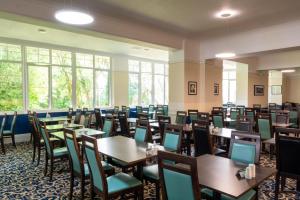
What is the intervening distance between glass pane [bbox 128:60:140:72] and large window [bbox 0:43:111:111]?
1.10 m

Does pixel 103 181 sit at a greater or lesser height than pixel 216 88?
lesser

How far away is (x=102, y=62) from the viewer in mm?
9992

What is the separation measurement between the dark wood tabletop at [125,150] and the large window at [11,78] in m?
5.59

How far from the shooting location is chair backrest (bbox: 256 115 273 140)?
526 cm

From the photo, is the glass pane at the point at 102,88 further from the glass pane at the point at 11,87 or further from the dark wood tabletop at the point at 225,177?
the dark wood tabletop at the point at 225,177

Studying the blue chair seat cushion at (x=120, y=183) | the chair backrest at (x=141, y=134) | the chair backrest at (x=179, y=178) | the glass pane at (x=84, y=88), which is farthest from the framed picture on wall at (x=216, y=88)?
the chair backrest at (x=179, y=178)

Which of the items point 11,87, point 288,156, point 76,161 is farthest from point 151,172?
point 11,87

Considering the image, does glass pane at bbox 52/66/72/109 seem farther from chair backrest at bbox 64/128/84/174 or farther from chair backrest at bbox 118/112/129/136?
chair backrest at bbox 64/128/84/174

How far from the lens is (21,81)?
777 cm

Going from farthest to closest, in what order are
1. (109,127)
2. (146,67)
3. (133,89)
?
1. (146,67)
2. (133,89)
3. (109,127)

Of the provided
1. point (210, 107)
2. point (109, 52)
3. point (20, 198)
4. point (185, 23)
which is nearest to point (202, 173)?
point (20, 198)

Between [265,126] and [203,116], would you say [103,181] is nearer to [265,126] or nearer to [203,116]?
[203,116]

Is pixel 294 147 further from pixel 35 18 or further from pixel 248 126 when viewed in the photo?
pixel 35 18

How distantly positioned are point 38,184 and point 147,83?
8.49 m
